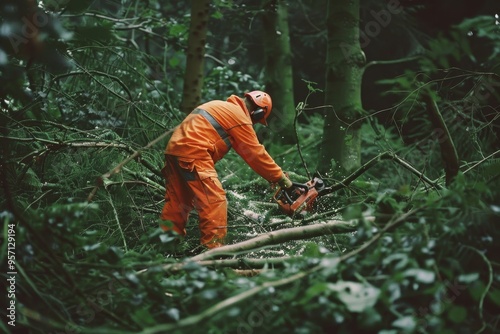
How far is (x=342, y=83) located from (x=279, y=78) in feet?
8.74

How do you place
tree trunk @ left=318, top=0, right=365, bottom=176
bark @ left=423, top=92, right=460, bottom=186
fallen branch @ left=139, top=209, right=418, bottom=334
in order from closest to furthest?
fallen branch @ left=139, top=209, right=418, bottom=334
bark @ left=423, top=92, right=460, bottom=186
tree trunk @ left=318, top=0, right=365, bottom=176

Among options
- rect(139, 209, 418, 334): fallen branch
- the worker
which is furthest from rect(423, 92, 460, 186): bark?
the worker

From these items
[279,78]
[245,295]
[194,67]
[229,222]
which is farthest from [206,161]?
[279,78]

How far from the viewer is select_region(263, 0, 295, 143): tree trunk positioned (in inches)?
345

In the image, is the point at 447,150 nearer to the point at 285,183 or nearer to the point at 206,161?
the point at 285,183

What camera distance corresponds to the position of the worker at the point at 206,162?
15.6 ft

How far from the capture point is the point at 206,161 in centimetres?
490

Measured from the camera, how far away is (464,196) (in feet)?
7.83

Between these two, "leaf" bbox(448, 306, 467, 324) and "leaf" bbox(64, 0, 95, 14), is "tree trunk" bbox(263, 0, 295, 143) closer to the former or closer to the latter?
"leaf" bbox(64, 0, 95, 14)

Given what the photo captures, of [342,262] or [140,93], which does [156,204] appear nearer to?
[140,93]

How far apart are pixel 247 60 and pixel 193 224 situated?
826cm

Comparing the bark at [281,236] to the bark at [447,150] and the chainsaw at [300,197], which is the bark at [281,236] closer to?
the bark at [447,150]

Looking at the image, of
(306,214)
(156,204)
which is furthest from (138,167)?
(306,214)

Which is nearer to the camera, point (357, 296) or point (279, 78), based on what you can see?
point (357, 296)
